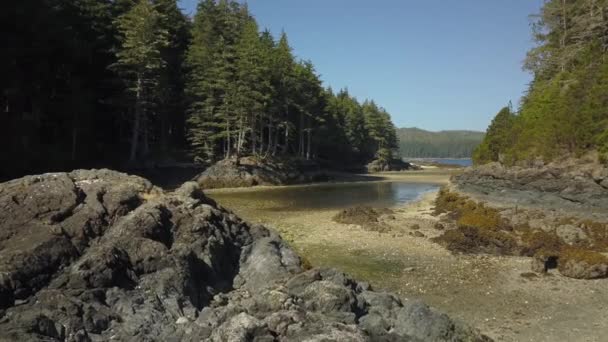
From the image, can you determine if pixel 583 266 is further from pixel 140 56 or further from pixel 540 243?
pixel 140 56

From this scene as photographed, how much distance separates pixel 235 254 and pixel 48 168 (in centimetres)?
2988

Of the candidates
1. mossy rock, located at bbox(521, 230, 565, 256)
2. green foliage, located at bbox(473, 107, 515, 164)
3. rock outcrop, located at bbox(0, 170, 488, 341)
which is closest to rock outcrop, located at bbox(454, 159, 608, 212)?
mossy rock, located at bbox(521, 230, 565, 256)

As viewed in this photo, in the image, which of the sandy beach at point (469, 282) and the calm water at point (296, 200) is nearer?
the sandy beach at point (469, 282)

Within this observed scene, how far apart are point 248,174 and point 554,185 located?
30800 mm

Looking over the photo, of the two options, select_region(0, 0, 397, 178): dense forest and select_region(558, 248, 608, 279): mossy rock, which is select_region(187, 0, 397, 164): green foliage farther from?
select_region(558, 248, 608, 279): mossy rock

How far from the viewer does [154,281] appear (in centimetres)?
853

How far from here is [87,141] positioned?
42375 millimetres

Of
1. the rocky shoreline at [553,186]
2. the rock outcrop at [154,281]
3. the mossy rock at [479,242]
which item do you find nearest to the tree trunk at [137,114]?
the rocky shoreline at [553,186]

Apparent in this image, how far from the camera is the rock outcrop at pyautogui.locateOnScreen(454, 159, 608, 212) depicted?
2089 cm

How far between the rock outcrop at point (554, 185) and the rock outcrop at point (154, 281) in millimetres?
16015

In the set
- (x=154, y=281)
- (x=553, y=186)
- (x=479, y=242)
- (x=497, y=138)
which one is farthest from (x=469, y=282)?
(x=497, y=138)

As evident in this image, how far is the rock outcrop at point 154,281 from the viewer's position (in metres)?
7.15

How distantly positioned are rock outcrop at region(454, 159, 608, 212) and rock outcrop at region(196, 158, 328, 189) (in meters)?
23.3

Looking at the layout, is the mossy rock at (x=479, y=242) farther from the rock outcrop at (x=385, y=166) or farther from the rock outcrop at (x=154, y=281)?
the rock outcrop at (x=385, y=166)
